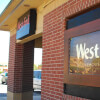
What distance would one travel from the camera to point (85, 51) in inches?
188

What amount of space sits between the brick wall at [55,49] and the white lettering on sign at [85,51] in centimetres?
76

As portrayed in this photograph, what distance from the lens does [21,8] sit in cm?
808

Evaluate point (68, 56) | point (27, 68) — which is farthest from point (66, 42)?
point (27, 68)

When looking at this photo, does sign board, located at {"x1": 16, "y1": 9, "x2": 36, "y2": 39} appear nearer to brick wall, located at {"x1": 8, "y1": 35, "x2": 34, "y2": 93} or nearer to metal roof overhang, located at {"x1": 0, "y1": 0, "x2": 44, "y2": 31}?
metal roof overhang, located at {"x1": 0, "y1": 0, "x2": 44, "y2": 31}

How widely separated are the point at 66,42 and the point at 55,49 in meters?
0.62

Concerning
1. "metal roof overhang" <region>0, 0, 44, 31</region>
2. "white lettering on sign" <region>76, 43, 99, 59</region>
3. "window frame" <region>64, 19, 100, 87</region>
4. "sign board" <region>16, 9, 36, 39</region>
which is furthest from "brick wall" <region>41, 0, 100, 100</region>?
"sign board" <region>16, 9, 36, 39</region>

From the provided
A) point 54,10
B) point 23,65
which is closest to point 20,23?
point 23,65

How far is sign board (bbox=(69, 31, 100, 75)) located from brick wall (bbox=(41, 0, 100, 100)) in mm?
507

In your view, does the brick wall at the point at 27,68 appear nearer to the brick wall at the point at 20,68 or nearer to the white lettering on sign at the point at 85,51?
the brick wall at the point at 20,68

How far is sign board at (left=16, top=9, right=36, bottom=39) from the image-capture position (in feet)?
25.5

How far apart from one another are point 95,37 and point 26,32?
403 cm

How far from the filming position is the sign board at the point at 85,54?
4.45 metres

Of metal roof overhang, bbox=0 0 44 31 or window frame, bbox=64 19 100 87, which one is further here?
metal roof overhang, bbox=0 0 44 31

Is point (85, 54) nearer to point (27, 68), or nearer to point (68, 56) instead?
point (68, 56)
